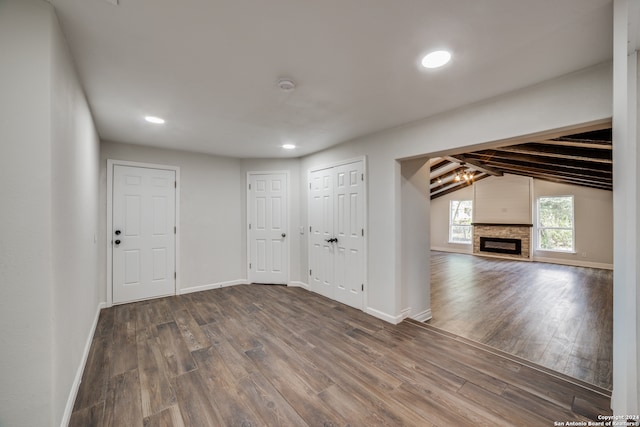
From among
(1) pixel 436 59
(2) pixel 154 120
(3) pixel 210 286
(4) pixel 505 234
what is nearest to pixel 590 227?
(4) pixel 505 234

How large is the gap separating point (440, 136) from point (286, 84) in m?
1.69

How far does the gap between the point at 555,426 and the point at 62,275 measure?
3.22 m

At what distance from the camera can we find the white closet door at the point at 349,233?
3621 mm

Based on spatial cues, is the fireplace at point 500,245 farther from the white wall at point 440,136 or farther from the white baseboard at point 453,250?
the white wall at point 440,136

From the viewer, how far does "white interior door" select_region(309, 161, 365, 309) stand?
364 centimetres

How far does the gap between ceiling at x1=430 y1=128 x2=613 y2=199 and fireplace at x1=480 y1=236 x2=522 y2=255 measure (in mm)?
2219

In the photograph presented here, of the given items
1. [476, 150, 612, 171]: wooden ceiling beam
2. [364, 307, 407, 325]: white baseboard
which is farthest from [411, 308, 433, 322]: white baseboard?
[476, 150, 612, 171]: wooden ceiling beam

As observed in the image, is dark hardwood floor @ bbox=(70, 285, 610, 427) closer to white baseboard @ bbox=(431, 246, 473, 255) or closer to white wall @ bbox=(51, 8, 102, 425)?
white wall @ bbox=(51, 8, 102, 425)

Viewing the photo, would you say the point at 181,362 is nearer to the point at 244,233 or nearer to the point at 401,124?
the point at 244,233

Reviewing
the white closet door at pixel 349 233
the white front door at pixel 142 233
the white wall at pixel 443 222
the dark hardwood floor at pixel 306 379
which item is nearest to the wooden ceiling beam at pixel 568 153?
the white closet door at pixel 349 233

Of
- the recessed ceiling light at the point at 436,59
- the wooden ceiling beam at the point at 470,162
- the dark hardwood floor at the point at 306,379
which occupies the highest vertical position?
the wooden ceiling beam at the point at 470,162

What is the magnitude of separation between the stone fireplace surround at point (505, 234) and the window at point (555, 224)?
385 mm

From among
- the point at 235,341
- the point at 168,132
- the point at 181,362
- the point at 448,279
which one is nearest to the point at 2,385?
the point at 181,362

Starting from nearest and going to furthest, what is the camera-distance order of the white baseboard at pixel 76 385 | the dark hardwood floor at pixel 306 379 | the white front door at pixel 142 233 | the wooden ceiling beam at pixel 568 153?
the white baseboard at pixel 76 385 < the dark hardwood floor at pixel 306 379 < the white front door at pixel 142 233 < the wooden ceiling beam at pixel 568 153
